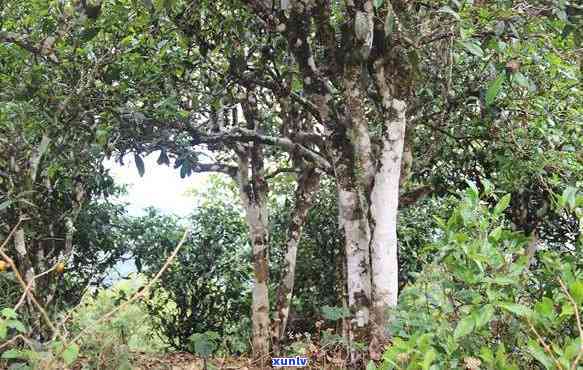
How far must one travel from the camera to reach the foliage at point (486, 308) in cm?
186

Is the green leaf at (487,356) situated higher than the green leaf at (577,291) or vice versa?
the green leaf at (577,291)

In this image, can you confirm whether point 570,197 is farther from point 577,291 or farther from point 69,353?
point 69,353

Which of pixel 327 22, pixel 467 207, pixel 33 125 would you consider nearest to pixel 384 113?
pixel 327 22

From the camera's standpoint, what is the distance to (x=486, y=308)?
1879 mm

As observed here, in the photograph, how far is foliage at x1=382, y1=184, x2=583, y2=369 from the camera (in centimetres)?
186

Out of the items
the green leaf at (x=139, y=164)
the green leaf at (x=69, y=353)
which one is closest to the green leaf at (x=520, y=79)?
the green leaf at (x=139, y=164)

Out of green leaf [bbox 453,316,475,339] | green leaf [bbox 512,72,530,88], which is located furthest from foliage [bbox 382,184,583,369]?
green leaf [bbox 512,72,530,88]

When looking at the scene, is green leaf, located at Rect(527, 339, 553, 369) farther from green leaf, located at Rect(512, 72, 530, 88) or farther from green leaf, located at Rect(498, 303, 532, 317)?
green leaf, located at Rect(512, 72, 530, 88)

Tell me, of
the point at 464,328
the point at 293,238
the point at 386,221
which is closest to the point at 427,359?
the point at 464,328

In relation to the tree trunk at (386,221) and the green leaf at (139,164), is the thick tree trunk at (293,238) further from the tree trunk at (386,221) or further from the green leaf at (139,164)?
the green leaf at (139,164)

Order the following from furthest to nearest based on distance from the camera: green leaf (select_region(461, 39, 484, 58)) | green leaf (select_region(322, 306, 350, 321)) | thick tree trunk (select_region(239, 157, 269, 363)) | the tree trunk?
1. thick tree trunk (select_region(239, 157, 269, 363))
2. the tree trunk
3. green leaf (select_region(322, 306, 350, 321))
4. green leaf (select_region(461, 39, 484, 58))

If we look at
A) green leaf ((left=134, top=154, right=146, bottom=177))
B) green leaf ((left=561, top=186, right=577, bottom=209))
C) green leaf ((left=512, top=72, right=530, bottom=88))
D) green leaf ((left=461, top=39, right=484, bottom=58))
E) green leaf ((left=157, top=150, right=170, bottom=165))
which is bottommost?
green leaf ((left=561, top=186, right=577, bottom=209))

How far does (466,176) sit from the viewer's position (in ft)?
19.1

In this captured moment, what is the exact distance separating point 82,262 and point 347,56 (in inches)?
195
